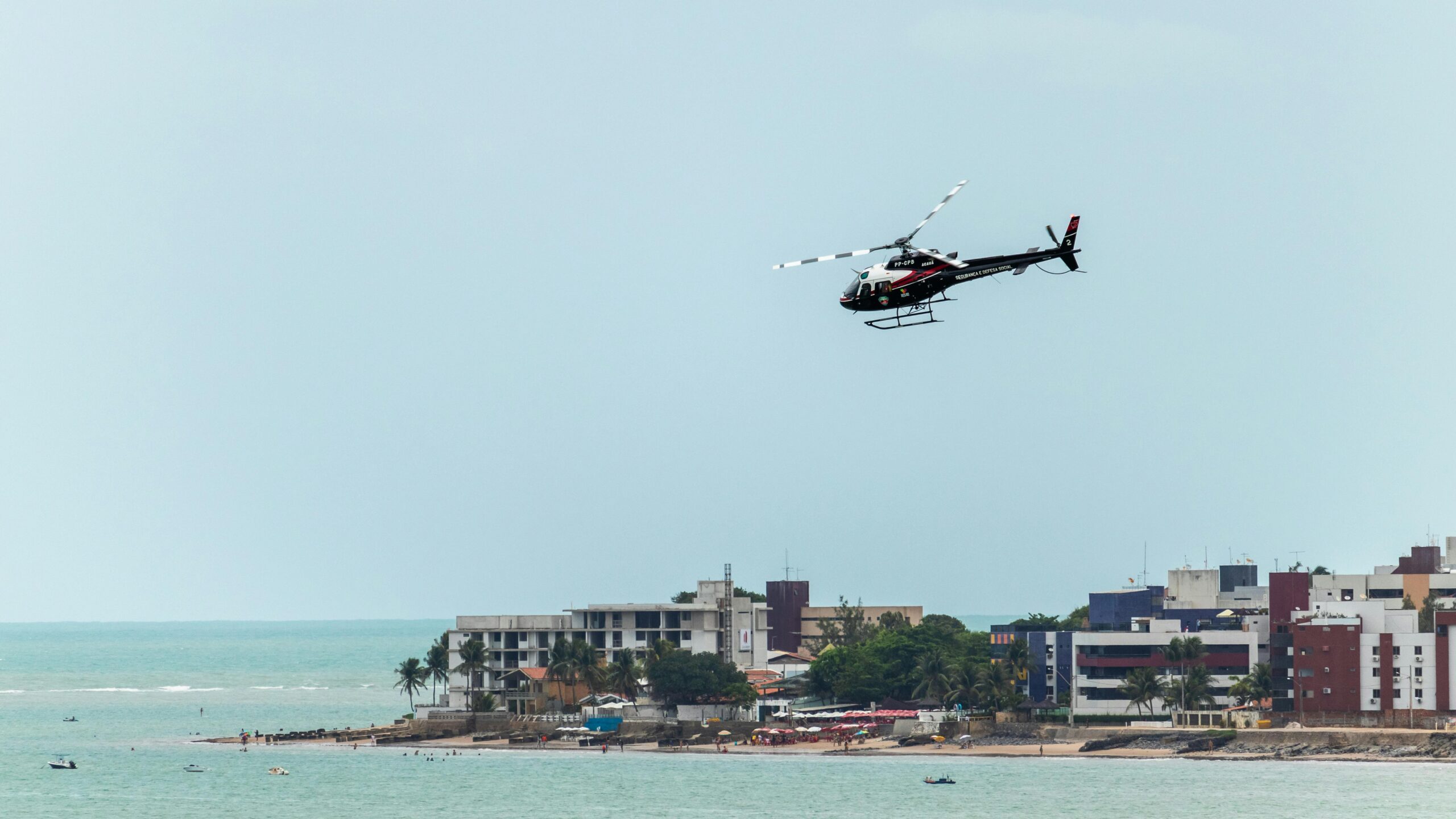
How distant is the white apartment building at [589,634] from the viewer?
187125mm

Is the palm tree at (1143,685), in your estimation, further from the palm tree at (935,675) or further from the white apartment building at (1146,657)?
the palm tree at (935,675)

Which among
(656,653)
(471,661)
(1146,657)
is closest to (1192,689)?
(1146,657)

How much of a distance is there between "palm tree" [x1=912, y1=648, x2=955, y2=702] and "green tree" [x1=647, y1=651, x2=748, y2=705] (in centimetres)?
1726

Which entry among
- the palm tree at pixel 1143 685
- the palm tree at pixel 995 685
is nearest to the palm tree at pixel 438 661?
the palm tree at pixel 995 685

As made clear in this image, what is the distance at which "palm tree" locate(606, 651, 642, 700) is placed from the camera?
176m

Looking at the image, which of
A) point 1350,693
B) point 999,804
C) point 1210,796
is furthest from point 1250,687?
point 999,804

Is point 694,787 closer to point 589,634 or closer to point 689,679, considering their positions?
point 689,679

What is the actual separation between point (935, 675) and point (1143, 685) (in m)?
22.6

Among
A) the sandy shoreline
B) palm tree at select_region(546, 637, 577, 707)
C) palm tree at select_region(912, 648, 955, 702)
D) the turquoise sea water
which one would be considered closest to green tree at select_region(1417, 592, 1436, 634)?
the sandy shoreline

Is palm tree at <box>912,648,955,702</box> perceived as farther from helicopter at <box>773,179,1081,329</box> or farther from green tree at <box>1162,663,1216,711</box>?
helicopter at <box>773,179,1081,329</box>

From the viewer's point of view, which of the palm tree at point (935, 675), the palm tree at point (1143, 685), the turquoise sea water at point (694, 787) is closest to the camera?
the turquoise sea water at point (694, 787)

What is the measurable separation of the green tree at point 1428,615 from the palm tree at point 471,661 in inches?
3340

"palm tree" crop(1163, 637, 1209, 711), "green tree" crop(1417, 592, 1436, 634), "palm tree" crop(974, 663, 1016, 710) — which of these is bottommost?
"palm tree" crop(974, 663, 1016, 710)

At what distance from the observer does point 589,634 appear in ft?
620
